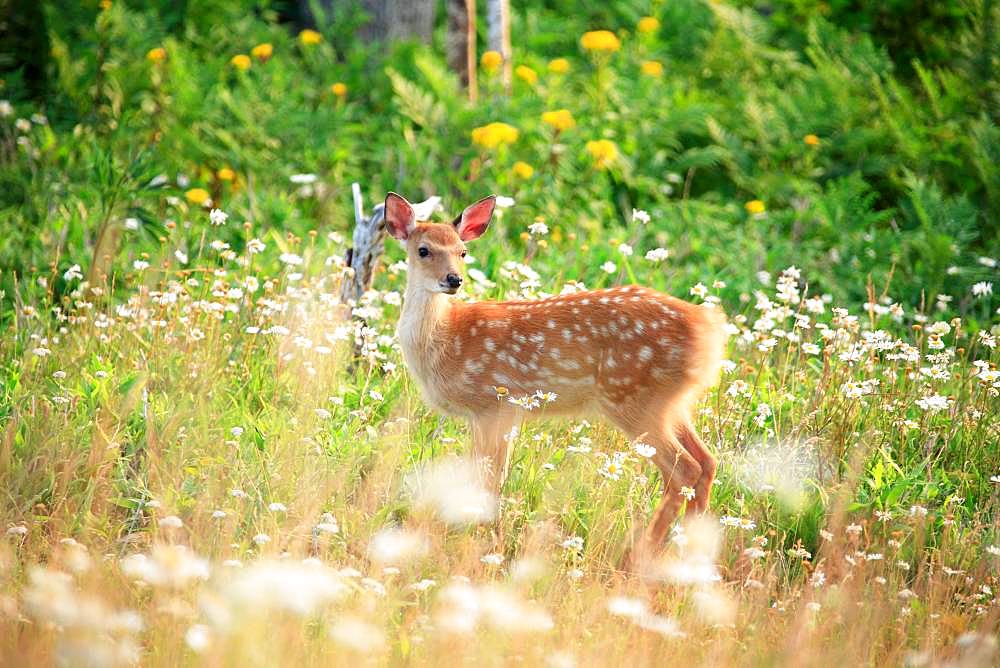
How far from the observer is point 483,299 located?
638cm

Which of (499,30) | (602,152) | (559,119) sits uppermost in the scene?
(499,30)

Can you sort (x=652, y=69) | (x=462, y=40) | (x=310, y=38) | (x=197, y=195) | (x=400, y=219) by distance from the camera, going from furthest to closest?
(x=310, y=38) < (x=652, y=69) < (x=462, y=40) < (x=197, y=195) < (x=400, y=219)

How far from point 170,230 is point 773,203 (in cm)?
415

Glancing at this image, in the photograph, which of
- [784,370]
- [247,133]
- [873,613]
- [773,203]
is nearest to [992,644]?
[873,613]

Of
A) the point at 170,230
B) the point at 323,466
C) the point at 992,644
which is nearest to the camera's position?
the point at 992,644

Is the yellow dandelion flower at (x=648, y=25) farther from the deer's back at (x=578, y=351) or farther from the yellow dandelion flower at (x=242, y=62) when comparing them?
the deer's back at (x=578, y=351)

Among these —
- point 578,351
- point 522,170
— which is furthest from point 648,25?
point 578,351

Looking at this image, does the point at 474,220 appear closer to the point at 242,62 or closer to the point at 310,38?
the point at 242,62

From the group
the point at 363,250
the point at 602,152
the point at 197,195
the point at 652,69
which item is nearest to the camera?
the point at 363,250

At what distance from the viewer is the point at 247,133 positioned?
26.2 feet

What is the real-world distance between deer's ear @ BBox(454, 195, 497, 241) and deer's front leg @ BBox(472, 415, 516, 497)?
0.97 meters

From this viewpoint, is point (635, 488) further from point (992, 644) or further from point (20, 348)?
point (20, 348)

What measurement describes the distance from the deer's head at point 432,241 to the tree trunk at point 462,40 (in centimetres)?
356

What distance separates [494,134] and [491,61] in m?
1.10
